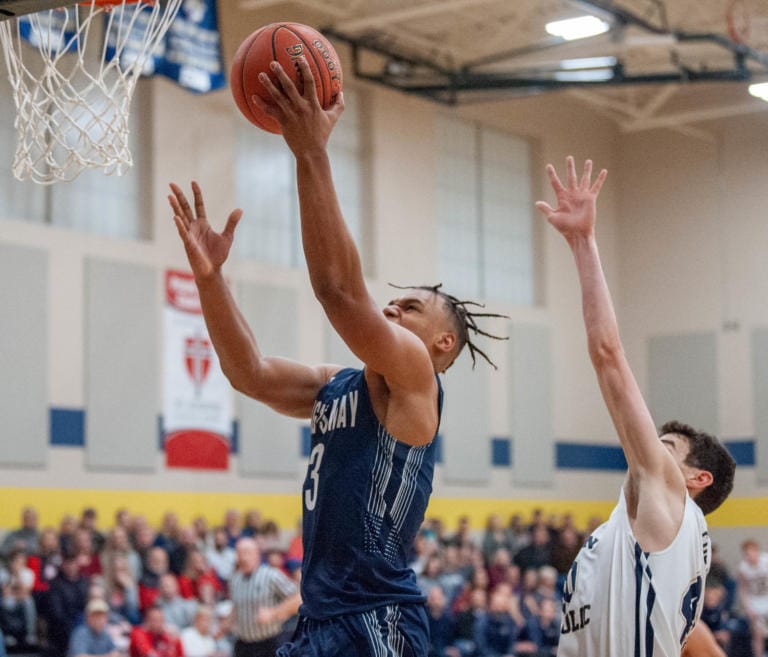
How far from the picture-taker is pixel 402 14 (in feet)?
54.8

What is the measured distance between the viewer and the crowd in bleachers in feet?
38.5

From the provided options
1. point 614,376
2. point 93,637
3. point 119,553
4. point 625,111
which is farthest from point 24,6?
point 625,111

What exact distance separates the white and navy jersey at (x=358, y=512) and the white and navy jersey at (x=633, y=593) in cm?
52

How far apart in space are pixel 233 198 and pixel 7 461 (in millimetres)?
4667

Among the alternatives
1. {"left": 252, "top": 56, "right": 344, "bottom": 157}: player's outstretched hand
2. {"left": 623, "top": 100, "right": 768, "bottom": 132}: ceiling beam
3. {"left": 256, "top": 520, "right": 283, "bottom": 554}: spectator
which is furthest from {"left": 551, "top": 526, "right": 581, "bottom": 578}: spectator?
{"left": 252, "top": 56, "right": 344, "bottom": 157}: player's outstretched hand

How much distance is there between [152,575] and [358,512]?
10141 millimetres

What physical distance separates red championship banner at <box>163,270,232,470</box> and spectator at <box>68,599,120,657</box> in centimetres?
383

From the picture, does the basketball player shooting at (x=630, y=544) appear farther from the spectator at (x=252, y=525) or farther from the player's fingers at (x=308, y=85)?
the spectator at (x=252, y=525)

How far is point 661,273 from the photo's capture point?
22.0m

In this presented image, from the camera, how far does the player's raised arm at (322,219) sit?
300 cm

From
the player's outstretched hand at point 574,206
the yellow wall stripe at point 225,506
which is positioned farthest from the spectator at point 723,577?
the player's outstretched hand at point 574,206

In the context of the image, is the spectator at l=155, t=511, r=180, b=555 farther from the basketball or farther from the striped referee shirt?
the basketball

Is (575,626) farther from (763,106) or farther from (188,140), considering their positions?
(763,106)

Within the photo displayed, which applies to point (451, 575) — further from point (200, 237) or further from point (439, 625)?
point (200, 237)
